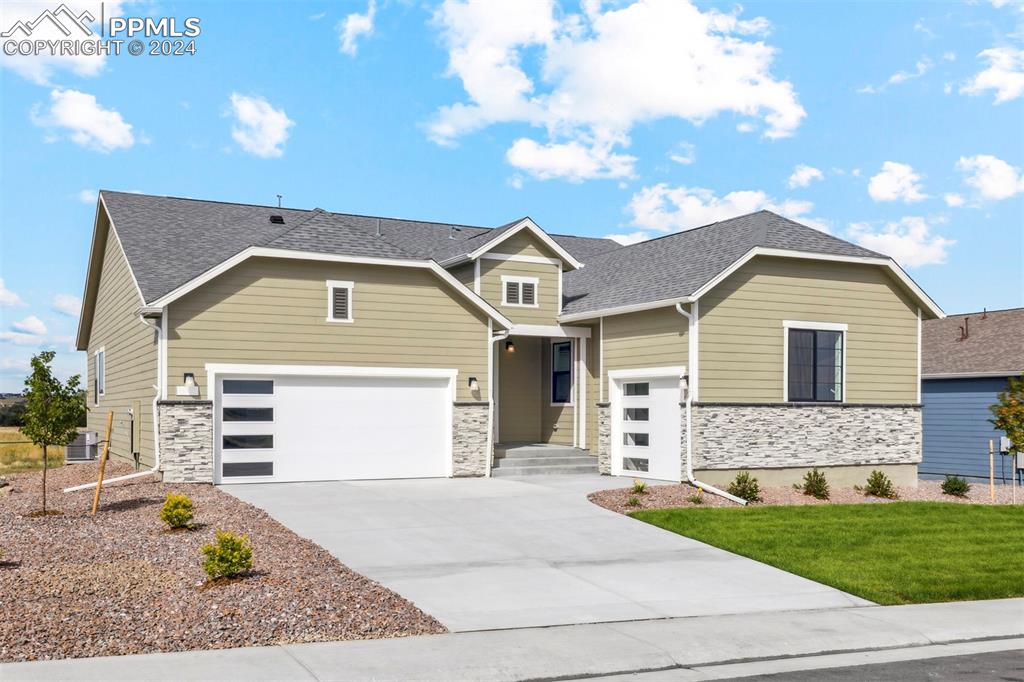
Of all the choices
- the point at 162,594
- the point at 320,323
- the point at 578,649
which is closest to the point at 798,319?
the point at 320,323

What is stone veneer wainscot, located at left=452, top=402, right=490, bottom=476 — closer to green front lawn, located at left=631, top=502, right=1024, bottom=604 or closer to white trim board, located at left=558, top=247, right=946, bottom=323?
white trim board, located at left=558, top=247, right=946, bottom=323

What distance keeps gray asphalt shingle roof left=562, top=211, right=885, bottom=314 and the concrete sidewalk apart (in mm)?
10334

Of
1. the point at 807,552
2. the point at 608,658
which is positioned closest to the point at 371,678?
the point at 608,658

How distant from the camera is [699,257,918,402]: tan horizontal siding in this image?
66.6 feet

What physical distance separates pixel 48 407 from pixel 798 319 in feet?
48.0

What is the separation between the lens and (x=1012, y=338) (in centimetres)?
2761

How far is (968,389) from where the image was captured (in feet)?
89.4

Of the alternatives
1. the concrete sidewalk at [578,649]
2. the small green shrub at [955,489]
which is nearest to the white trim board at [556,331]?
the small green shrub at [955,489]

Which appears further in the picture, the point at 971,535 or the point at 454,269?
the point at 454,269

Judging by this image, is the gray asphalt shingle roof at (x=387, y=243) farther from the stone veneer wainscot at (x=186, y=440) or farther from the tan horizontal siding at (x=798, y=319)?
the stone veneer wainscot at (x=186, y=440)

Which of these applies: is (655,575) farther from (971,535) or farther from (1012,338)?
(1012,338)

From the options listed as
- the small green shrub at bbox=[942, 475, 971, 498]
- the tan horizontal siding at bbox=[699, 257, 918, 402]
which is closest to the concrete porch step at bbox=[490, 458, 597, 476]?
the tan horizontal siding at bbox=[699, 257, 918, 402]

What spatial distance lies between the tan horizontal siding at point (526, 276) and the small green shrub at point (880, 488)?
311 inches

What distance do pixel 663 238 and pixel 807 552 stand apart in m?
12.9
